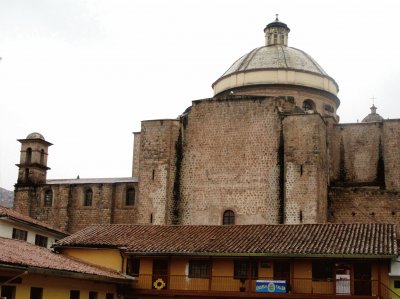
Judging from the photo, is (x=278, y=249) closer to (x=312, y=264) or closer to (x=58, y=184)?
(x=312, y=264)

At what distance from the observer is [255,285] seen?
26922 millimetres

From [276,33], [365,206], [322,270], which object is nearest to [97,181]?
[276,33]

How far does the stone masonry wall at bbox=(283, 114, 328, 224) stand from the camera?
3747cm

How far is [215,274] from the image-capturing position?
27.7 meters

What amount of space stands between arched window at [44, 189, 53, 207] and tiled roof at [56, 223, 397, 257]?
1630cm

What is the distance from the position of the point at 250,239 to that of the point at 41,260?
8.94 m

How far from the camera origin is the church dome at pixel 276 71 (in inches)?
1775

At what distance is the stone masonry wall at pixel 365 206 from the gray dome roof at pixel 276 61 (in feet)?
33.5

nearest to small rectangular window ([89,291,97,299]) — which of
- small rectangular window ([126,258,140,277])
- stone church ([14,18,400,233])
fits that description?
small rectangular window ([126,258,140,277])

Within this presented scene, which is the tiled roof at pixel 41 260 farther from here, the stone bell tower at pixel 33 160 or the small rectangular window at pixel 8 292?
the stone bell tower at pixel 33 160

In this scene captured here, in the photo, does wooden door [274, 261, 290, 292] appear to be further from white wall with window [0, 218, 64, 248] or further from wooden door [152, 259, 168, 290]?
white wall with window [0, 218, 64, 248]

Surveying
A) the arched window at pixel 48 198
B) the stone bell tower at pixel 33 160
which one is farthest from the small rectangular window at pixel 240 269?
the stone bell tower at pixel 33 160

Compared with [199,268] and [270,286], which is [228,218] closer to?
[199,268]

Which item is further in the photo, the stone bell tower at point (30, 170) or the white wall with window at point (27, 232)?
the stone bell tower at point (30, 170)
